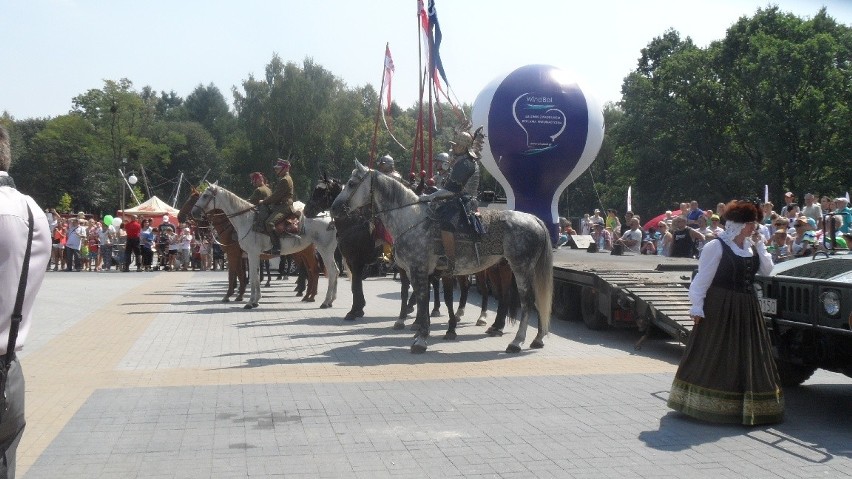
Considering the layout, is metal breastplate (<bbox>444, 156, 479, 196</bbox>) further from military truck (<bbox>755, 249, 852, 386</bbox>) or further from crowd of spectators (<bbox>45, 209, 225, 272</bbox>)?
crowd of spectators (<bbox>45, 209, 225, 272</bbox>)

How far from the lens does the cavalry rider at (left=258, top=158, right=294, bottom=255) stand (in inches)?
673

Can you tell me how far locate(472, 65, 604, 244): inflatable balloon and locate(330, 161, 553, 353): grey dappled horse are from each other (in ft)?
47.5

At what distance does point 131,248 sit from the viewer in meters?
32.3

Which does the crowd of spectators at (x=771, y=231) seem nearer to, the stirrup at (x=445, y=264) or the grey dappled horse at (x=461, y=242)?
the grey dappled horse at (x=461, y=242)

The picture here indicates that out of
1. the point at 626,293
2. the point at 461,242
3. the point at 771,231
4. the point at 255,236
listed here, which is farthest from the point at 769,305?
the point at 255,236

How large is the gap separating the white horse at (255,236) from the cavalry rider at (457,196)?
18.7ft

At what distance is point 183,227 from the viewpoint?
33938 mm

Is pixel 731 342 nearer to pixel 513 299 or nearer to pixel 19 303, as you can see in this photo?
pixel 19 303

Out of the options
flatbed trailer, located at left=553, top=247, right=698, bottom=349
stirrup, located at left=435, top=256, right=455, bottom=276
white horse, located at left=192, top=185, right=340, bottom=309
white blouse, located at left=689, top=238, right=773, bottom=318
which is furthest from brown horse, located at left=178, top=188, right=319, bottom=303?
white blouse, located at left=689, top=238, right=773, bottom=318

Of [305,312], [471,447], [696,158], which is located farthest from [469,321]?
[696,158]

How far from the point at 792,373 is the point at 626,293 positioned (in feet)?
9.88

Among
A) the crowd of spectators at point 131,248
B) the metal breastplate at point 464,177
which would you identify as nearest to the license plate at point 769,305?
the metal breastplate at point 464,177

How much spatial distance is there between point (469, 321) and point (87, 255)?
22868 mm

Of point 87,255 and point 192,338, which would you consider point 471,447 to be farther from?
point 87,255
